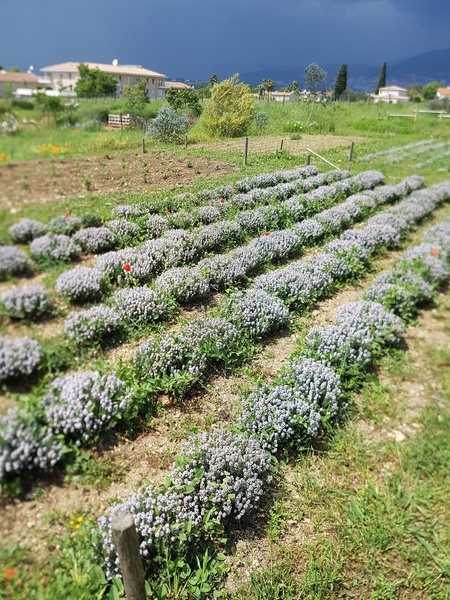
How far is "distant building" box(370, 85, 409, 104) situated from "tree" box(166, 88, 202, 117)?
6.21 metres

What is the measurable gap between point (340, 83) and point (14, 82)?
581 cm

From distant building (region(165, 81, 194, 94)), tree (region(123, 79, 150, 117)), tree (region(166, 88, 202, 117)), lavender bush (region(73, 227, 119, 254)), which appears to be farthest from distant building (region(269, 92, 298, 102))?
lavender bush (region(73, 227, 119, 254))

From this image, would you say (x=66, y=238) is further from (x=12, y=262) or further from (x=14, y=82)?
(x=14, y=82)

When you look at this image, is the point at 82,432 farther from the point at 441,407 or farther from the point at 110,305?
the point at 441,407

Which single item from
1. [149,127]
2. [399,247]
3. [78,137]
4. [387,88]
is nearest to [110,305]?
[78,137]

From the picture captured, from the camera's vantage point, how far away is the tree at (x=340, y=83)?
6508 millimetres

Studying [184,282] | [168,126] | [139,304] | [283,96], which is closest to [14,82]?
[168,126]

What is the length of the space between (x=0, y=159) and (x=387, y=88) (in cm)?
940

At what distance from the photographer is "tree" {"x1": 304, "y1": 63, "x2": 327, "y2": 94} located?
5.60 meters

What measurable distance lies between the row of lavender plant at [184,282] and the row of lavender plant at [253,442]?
56.5 inches

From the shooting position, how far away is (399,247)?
36.0 feet

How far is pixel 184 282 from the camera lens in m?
5.96

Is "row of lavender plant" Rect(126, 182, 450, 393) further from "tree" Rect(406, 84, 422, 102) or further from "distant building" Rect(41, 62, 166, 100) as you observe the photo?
"distant building" Rect(41, 62, 166, 100)

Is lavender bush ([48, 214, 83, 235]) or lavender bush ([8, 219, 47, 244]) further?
→ lavender bush ([48, 214, 83, 235])
